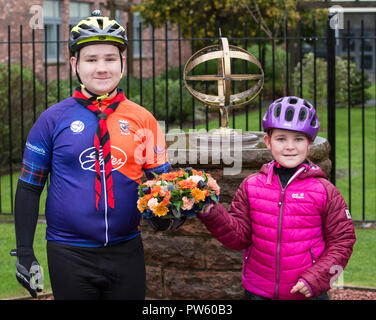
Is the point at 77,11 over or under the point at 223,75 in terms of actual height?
over

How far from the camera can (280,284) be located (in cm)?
290

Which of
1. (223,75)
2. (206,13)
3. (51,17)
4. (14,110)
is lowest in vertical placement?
(14,110)

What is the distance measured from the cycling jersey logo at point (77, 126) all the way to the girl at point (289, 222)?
2.27 feet

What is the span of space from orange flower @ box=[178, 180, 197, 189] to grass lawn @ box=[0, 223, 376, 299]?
11.1 feet

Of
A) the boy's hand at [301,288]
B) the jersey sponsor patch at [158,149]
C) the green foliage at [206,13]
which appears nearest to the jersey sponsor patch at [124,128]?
the jersey sponsor patch at [158,149]

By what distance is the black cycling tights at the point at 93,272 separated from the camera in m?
2.89

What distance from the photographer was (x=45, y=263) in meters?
6.50

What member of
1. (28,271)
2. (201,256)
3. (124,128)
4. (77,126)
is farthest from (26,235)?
(201,256)

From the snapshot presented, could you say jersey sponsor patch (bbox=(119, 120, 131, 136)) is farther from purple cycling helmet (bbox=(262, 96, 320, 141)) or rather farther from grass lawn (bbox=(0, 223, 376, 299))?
grass lawn (bbox=(0, 223, 376, 299))

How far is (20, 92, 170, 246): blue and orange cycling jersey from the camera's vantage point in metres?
2.88

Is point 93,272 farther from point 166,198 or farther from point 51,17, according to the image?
point 51,17

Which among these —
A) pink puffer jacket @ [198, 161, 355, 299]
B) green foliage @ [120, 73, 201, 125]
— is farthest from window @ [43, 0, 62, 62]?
pink puffer jacket @ [198, 161, 355, 299]

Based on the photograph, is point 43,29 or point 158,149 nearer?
point 158,149

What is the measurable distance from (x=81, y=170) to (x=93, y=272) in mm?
473
